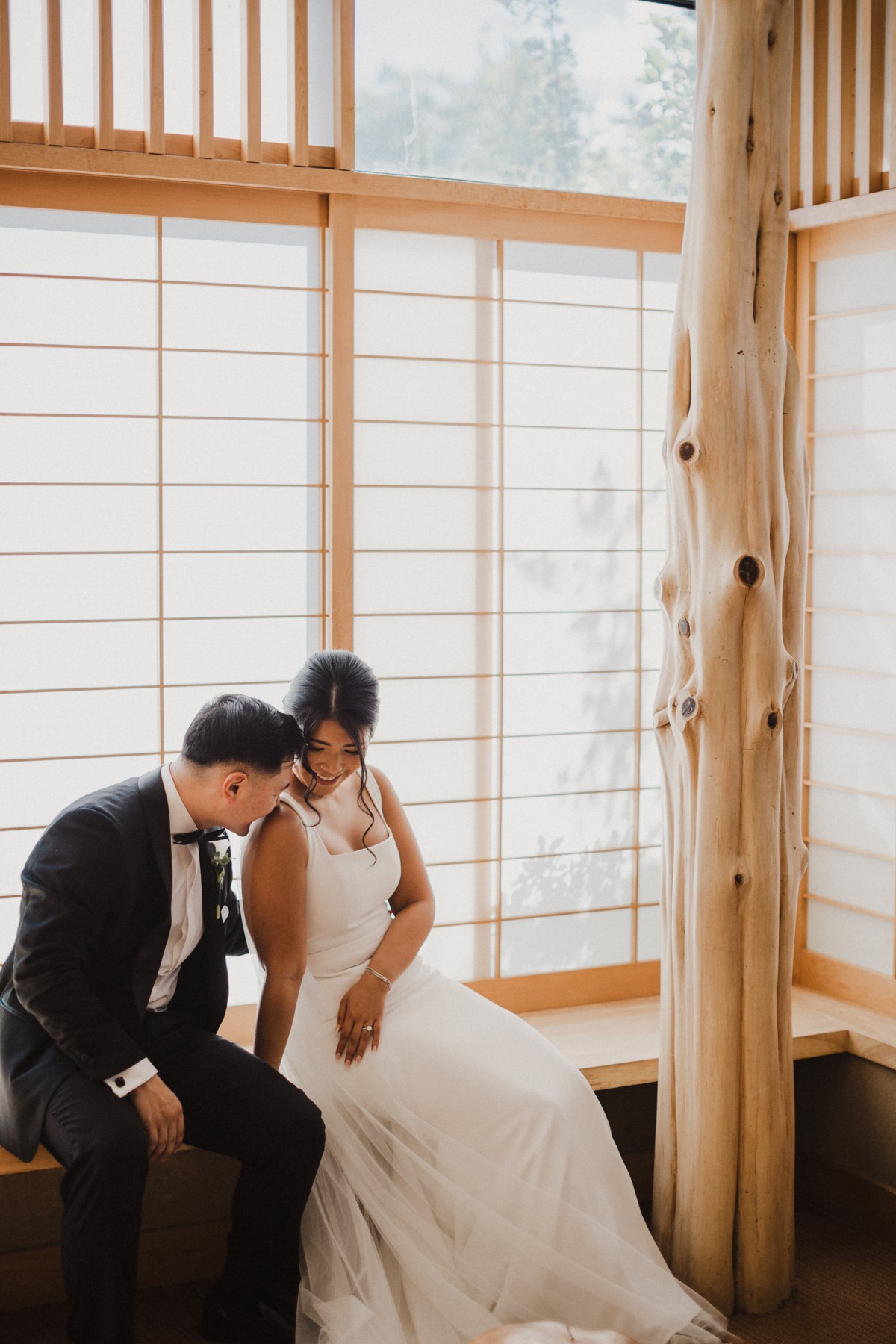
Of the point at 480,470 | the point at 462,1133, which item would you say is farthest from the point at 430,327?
the point at 462,1133

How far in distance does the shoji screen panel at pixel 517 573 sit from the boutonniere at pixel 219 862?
0.72 metres

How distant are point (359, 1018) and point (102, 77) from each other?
7.04ft

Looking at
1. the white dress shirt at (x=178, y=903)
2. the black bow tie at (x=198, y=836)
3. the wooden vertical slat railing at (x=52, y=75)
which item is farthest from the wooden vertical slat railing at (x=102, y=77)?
the black bow tie at (x=198, y=836)

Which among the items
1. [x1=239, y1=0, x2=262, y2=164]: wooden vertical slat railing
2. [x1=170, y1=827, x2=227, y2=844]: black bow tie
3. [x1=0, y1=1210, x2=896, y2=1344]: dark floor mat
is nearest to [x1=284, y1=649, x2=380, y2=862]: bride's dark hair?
[x1=170, y1=827, x2=227, y2=844]: black bow tie

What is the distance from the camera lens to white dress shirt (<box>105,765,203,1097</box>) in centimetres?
208

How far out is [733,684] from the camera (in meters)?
2.25

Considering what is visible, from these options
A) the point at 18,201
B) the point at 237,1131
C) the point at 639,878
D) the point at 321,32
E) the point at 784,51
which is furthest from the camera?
the point at 639,878

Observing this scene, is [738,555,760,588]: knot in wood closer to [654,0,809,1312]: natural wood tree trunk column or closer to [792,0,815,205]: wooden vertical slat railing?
[654,0,809,1312]: natural wood tree trunk column

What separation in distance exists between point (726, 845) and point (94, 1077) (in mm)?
1280

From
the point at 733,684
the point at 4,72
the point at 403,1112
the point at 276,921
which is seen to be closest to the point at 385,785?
the point at 276,921

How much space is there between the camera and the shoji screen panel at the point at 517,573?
9.29ft

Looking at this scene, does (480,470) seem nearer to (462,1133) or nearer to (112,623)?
(112,623)

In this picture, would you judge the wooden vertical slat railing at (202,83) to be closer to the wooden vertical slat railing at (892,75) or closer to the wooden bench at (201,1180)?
the wooden vertical slat railing at (892,75)

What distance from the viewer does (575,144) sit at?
2963mm
